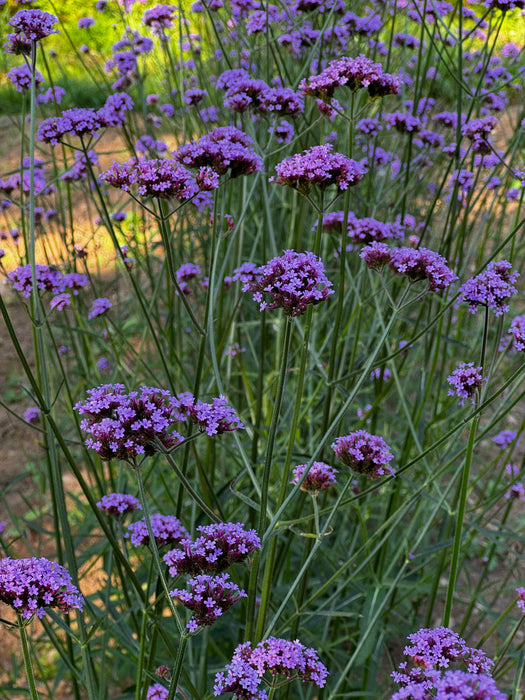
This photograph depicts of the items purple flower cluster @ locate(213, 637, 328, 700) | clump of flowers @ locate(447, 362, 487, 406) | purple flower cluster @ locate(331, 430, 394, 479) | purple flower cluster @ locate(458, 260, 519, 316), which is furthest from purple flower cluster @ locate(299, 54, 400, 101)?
purple flower cluster @ locate(213, 637, 328, 700)

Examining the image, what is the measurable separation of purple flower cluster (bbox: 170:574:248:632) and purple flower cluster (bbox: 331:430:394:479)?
33 centimetres

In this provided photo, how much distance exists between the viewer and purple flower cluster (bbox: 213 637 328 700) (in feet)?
2.60

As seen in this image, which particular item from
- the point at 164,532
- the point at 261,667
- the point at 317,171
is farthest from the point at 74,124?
the point at 261,667

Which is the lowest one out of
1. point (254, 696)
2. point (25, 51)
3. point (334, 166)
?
point (254, 696)

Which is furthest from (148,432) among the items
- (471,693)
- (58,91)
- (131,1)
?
(131,1)

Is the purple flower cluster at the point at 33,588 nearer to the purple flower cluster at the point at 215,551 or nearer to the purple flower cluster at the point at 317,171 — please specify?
the purple flower cluster at the point at 215,551

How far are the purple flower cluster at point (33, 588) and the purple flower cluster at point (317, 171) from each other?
2.45 ft

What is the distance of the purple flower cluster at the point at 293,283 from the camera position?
0.96 m

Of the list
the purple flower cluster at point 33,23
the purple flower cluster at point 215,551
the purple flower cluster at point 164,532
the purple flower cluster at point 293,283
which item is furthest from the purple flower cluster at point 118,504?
the purple flower cluster at point 33,23

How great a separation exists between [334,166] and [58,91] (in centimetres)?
149

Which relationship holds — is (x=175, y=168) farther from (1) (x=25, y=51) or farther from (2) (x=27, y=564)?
(2) (x=27, y=564)

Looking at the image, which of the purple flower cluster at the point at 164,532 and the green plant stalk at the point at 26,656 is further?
the purple flower cluster at the point at 164,532

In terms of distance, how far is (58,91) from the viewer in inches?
87.4

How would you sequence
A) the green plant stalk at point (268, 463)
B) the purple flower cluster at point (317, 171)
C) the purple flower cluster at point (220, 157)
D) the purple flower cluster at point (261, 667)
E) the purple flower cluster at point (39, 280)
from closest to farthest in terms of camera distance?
the purple flower cluster at point (261, 667) → the green plant stalk at point (268, 463) → the purple flower cluster at point (317, 171) → the purple flower cluster at point (220, 157) → the purple flower cluster at point (39, 280)
